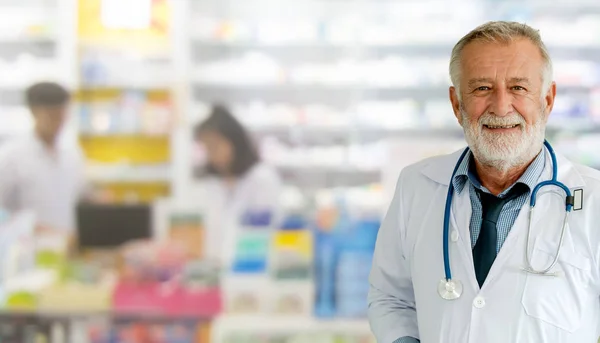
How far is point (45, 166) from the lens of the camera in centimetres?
377

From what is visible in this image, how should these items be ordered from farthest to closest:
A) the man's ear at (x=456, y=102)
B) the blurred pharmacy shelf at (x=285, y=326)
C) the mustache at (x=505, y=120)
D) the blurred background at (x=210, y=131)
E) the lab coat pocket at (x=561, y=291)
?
1. the blurred background at (x=210, y=131)
2. the blurred pharmacy shelf at (x=285, y=326)
3. the man's ear at (x=456, y=102)
4. the mustache at (x=505, y=120)
5. the lab coat pocket at (x=561, y=291)

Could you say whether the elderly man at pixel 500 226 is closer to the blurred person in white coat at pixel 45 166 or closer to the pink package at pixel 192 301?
the pink package at pixel 192 301

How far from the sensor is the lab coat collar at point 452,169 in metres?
1.46

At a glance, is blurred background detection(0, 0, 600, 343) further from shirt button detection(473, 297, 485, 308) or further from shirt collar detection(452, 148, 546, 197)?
shirt button detection(473, 297, 485, 308)

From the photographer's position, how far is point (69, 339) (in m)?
3.65

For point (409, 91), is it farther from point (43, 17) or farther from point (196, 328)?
point (43, 17)

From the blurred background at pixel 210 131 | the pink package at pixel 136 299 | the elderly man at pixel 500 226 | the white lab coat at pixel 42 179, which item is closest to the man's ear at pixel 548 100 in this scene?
the elderly man at pixel 500 226

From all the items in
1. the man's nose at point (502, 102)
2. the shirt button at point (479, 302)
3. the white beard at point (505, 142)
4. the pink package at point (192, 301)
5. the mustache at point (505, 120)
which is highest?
the man's nose at point (502, 102)

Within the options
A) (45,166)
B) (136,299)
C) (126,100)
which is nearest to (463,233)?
(136,299)

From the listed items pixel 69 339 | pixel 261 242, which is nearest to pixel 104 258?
pixel 69 339

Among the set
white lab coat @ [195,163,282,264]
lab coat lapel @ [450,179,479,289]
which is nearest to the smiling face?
lab coat lapel @ [450,179,479,289]

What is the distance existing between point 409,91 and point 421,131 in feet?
0.73

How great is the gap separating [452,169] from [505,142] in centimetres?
17

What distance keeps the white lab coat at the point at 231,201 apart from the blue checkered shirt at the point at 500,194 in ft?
7.10
